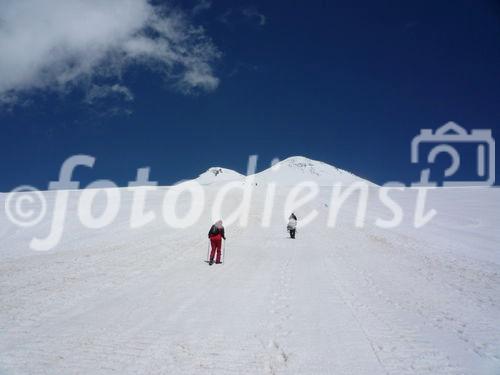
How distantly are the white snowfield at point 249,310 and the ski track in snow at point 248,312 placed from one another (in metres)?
0.04

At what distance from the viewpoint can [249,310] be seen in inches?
360

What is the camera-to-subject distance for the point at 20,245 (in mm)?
22234

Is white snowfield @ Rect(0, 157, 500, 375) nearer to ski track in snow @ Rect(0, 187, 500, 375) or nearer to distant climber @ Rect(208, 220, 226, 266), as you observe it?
ski track in snow @ Rect(0, 187, 500, 375)

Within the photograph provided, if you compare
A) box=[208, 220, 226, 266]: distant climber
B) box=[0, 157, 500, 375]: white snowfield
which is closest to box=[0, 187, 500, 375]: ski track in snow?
box=[0, 157, 500, 375]: white snowfield

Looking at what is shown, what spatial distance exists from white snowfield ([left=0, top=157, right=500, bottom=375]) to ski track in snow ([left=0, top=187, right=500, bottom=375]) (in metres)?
0.04

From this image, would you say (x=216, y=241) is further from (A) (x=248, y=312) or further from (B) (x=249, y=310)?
(A) (x=248, y=312)

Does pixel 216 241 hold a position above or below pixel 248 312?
above

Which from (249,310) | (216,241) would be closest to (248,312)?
(249,310)

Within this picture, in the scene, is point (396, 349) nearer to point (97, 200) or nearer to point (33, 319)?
point (33, 319)

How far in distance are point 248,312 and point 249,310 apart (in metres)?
0.17

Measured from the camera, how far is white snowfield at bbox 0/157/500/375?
6203 mm

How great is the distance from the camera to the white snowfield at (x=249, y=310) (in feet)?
20.4

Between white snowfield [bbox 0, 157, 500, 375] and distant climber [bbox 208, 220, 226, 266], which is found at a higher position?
distant climber [bbox 208, 220, 226, 266]

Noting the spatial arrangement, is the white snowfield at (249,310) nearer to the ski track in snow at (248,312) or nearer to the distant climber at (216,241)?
the ski track in snow at (248,312)
